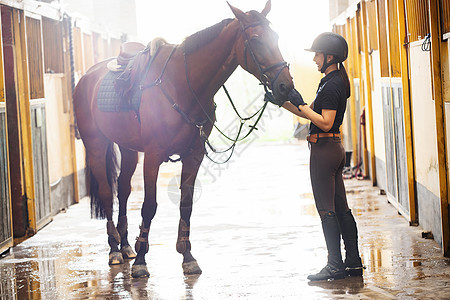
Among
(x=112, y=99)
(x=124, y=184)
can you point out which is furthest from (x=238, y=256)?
(x=112, y=99)

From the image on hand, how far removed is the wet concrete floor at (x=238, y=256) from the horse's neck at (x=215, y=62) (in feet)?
4.11

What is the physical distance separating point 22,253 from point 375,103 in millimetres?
4780

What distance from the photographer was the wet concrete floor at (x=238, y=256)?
15.1 feet

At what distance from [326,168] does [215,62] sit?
1.02 meters

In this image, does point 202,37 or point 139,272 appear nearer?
point 202,37

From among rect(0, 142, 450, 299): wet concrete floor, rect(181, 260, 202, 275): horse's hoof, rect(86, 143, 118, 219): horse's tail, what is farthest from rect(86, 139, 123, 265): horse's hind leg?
rect(181, 260, 202, 275): horse's hoof

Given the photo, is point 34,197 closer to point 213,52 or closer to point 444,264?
point 213,52

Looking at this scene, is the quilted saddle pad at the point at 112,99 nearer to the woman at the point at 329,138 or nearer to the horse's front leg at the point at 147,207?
the horse's front leg at the point at 147,207

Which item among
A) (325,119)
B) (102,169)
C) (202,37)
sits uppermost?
(202,37)

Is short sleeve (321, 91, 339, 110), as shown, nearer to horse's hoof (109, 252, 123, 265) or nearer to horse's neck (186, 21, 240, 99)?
horse's neck (186, 21, 240, 99)

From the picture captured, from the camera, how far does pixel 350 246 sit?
4875 millimetres

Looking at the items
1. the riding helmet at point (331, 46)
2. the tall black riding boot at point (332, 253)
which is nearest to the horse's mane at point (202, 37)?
the riding helmet at point (331, 46)

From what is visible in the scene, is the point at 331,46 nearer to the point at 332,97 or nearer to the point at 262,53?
the point at 332,97

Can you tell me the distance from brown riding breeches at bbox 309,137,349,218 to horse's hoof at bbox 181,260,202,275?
3.24ft
